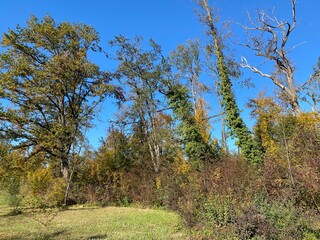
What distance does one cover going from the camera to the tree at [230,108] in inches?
769

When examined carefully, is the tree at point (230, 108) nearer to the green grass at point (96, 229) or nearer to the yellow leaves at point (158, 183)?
the yellow leaves at point (158, 183)

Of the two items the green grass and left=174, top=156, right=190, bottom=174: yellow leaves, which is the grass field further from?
left=174, top=156, right=190, bottom=174: yellow leaves

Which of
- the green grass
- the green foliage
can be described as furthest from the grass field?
the green foliage

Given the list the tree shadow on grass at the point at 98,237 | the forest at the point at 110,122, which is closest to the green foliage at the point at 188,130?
the forest at the point at 110,122

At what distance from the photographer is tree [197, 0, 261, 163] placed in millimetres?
19525

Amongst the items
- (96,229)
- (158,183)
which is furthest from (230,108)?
(96,229)

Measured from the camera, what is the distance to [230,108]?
70.0 feet

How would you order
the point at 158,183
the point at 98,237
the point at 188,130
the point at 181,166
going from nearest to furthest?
the point at 98,237, the point at 158,183, the point at 181,166, the point at 188,130

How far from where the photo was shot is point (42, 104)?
2078cm

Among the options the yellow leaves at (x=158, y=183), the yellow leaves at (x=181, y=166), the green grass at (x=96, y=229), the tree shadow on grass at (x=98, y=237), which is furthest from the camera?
the yellow leaves at (x=158, y=183)

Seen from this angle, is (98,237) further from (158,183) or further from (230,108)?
(230,108)

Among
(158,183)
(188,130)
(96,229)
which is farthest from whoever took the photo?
(188,130)

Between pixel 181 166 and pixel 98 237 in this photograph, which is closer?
pixel 98 237

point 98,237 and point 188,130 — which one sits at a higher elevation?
point 188,130
